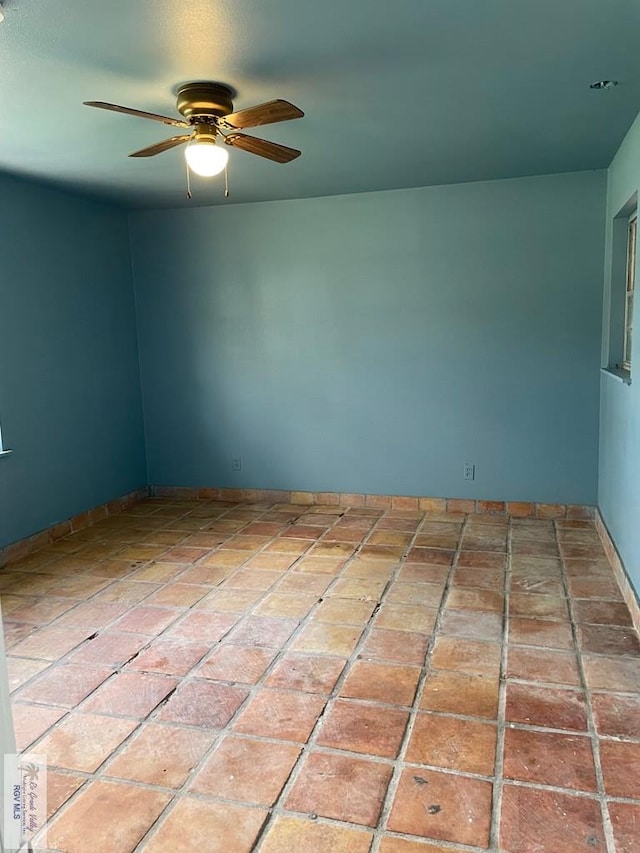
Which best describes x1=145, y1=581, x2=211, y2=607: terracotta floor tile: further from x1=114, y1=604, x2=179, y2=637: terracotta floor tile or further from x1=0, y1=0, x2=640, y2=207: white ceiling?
x1=0, y1=0, x2=640, y2=207: white ceiling

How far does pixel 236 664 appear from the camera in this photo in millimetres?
2613

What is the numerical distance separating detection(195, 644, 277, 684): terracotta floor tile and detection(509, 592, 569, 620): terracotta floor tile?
122cm

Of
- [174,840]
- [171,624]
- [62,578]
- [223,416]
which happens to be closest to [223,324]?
[223,416]


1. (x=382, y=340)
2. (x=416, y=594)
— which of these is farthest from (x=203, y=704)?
(x=382, y=340)

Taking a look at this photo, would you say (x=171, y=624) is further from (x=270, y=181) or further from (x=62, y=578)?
(x=270, y=181)

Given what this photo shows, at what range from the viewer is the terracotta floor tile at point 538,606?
2.97 metres

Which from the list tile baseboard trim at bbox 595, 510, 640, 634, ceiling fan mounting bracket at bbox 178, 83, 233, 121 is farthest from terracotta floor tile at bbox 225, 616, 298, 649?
ceiling fan mounting bracket at bbox 178, 83, 233, 121

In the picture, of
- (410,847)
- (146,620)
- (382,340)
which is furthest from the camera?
(382,340)

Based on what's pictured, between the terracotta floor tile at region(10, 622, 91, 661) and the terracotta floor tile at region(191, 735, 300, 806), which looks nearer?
the terracotta floor tile at region(191, 735, 300, 806)

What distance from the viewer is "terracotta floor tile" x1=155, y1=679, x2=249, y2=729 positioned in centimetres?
224

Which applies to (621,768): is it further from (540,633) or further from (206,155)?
(206,155)

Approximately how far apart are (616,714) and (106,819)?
1.71 metres

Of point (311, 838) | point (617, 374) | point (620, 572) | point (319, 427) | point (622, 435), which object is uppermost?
point (617, 374)

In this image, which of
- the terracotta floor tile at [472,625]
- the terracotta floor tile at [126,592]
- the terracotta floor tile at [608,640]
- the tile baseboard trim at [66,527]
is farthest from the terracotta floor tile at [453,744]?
the tile baseboard trim at [66,527]
